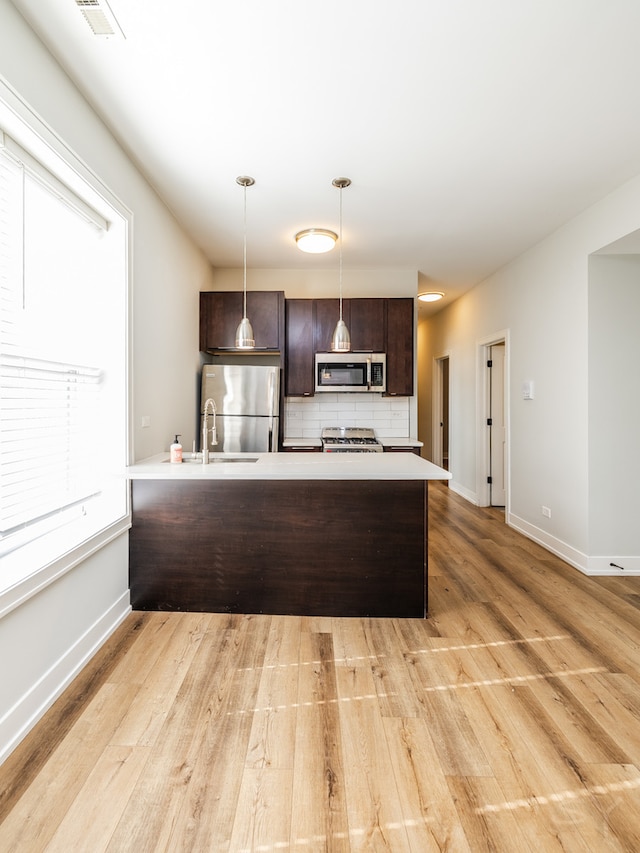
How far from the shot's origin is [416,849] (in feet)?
4.04

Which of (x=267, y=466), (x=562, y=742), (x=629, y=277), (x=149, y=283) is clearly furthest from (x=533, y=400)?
(x=149, y=283)

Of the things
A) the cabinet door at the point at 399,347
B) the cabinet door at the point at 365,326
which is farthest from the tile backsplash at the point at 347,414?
the cabinet door at the point at 365,326

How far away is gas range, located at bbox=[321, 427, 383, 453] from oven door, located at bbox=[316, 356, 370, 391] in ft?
1.73

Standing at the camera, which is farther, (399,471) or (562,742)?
(399,471)

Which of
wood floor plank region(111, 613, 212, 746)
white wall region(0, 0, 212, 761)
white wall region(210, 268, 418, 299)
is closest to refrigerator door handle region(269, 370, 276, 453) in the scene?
white wall region(0, 0, 212, 761)

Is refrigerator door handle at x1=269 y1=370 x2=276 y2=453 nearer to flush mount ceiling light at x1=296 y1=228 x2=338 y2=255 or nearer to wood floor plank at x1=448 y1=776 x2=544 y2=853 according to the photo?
flush mount ceiling light at x1=296 y1=228 x2=338 y2=255

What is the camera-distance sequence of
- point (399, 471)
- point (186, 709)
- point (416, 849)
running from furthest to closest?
point (399, 471) → point (186, 709) → point (416, 849)

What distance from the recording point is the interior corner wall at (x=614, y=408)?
3.28 metres

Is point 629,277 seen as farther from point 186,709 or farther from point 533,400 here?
point 186,709

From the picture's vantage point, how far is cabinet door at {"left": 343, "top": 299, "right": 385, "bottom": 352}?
4.55m

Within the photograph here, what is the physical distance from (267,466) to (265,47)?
198 cm

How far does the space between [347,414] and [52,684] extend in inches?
145

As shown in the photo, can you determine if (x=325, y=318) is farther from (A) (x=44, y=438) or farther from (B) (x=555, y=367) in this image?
(A) (x=44, y=438)

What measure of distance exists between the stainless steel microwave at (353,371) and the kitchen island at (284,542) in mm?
2081
